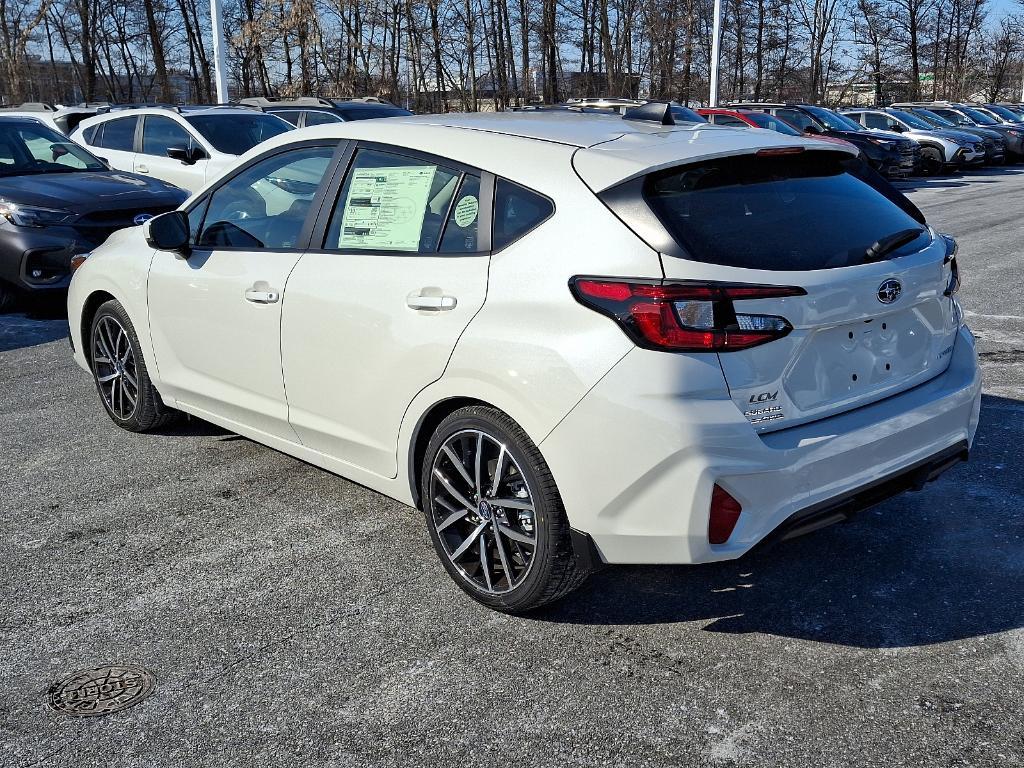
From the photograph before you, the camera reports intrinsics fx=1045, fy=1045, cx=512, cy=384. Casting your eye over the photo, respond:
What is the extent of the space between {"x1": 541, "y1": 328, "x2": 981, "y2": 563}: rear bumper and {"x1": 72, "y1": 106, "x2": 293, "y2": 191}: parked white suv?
30.6 feet

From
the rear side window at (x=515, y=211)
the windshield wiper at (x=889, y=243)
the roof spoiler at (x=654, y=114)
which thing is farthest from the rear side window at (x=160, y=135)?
the windshield wiper at (x=889, y=243)

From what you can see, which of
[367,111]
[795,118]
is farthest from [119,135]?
[795,118]

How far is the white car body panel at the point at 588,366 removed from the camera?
3020 mm

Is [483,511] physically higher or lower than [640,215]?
lower

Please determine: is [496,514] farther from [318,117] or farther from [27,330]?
[318,117]

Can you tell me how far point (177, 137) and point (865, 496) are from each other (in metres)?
10.7

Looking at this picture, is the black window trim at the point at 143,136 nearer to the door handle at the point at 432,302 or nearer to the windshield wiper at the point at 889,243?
the door handle at the point at 432,302

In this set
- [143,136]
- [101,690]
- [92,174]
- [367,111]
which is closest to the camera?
[101,690]

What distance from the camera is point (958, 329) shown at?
3.84 m

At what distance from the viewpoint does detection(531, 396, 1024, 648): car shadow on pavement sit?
3453 mm

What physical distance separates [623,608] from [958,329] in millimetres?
1608

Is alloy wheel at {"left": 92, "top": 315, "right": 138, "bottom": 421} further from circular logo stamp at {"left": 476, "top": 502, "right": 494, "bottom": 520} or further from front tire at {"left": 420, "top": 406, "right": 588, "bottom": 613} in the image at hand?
circular logo stamp at {"left": 476, "top": 502, "right": 494, "bottom": 520}

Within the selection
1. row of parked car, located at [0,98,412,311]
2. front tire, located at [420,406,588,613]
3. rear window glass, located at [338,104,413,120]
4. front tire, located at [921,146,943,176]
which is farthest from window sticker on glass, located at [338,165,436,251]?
front tire, located at [921,146,943,176]

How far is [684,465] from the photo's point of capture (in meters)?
2.99
